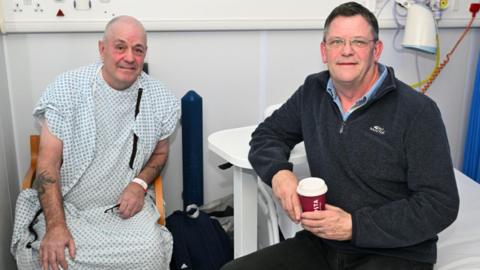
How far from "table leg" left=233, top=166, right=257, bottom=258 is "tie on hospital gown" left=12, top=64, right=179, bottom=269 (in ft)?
0.92

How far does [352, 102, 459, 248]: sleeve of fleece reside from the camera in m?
1.41

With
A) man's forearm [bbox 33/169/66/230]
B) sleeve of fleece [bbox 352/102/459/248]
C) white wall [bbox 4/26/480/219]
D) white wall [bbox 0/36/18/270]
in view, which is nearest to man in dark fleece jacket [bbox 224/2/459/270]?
sleeve of fleece [bbox 352/102/459/248]

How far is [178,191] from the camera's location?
264 cm

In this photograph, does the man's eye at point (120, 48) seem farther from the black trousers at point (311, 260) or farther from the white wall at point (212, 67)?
the black trousers at point (311, 260)

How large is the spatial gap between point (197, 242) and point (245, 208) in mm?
323

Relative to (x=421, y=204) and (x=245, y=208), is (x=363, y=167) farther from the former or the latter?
(x=245, y=208)

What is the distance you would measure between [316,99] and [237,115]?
951 mm

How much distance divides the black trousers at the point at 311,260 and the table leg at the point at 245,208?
0.88ft

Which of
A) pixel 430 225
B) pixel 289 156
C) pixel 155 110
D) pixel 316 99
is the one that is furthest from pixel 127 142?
pixel 430 225

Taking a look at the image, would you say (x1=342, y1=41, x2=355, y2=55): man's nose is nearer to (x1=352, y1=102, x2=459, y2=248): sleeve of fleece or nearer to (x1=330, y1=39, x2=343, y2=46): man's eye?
(x1=330, y1=39, x2=343, y2=46): man's eye

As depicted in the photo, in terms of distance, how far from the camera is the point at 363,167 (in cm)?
154

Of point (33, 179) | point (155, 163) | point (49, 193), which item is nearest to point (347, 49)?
point (155, 163)

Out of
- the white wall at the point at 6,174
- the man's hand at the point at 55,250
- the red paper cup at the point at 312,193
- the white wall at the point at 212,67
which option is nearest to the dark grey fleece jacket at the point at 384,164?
the red paper cup at the point at 312,193

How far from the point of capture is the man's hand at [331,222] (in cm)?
143
